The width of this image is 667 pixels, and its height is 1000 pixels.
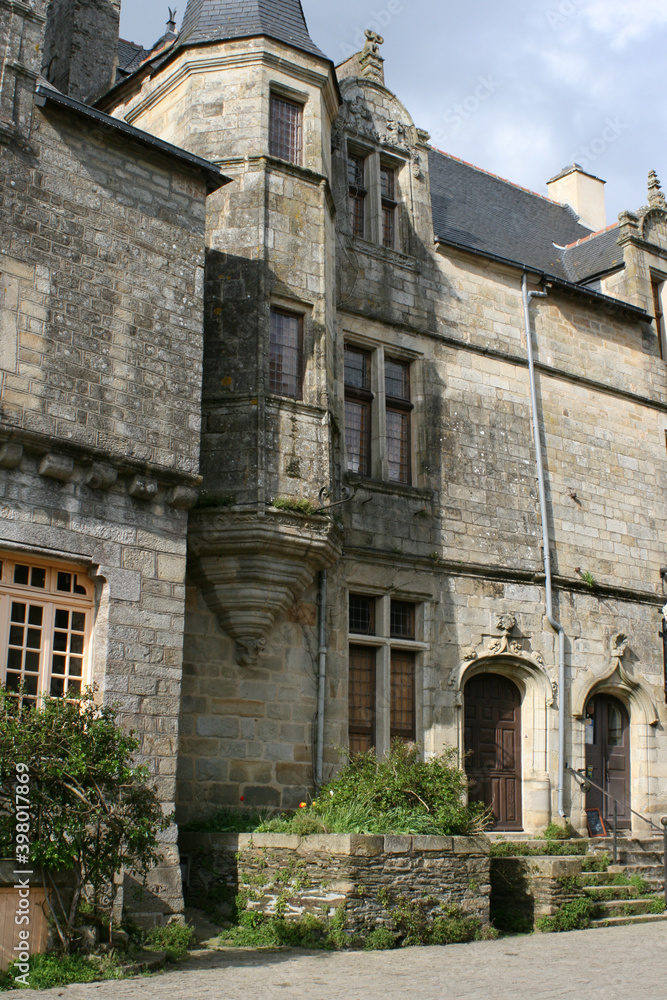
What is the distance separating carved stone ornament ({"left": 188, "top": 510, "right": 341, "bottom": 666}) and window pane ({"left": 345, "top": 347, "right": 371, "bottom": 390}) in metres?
2.90

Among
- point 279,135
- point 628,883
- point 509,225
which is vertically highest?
point 509,225

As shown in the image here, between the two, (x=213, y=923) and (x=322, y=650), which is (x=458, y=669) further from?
(x=213, y=923)

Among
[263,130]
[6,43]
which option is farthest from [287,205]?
[6,43]

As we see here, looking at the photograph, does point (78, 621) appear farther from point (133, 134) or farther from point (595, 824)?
point (595, 824)

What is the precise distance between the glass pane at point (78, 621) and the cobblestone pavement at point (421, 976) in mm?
2709

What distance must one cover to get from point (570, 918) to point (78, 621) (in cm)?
563

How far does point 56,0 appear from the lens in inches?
584

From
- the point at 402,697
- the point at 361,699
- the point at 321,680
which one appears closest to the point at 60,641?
the point at 321,680

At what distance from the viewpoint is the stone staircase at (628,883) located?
35.4ft

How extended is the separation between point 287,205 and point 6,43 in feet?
11.5

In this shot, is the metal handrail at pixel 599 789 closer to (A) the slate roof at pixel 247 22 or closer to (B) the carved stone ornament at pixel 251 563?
(B) the carved stone ornament at pixel 251 563

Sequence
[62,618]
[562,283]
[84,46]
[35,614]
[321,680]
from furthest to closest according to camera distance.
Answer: [562,283] < [84,46] < [321,680] < [62,618] < [35,614]

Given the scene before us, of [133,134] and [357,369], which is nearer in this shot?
[133,134]
